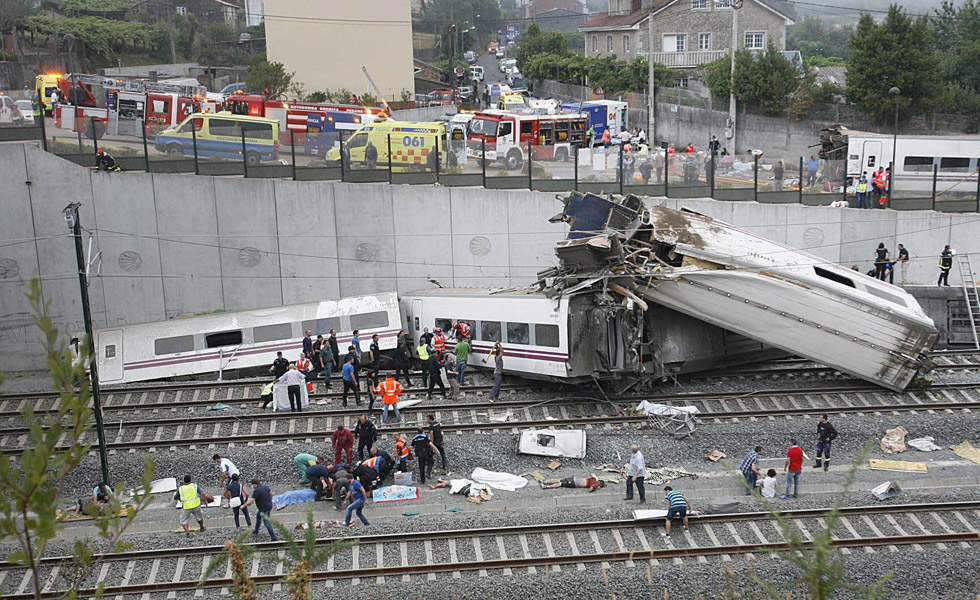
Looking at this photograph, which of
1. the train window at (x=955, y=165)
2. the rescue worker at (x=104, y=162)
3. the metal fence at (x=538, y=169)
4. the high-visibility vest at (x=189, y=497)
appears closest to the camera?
the high-visibility vest at (x=189, y=497)

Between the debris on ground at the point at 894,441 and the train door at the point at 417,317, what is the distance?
A: 12138 mm

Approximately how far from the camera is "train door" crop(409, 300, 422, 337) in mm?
24922

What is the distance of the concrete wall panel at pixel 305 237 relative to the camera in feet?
93.0

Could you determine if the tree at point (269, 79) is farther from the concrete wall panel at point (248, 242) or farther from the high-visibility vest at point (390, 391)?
the high-visibility vest at point (390, 391)

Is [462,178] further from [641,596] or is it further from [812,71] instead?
[812,71]

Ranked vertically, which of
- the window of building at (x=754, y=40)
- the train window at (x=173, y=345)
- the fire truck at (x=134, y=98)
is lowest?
the train window at (x=173, y=345)

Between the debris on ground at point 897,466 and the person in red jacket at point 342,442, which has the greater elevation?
the person in red jacket at point 342,442

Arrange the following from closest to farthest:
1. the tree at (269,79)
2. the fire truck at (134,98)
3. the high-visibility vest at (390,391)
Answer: the high-visibility vest at (390,391) < the fire truck at (134,98) < the tree at (269,79)

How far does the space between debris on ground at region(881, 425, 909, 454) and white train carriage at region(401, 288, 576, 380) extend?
259 inches

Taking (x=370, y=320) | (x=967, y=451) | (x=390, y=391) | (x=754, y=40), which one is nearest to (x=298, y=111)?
(x=370, y=320)

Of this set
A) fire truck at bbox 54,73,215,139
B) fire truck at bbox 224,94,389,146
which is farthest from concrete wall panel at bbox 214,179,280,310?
fire truck at bbox 224,94,389,146

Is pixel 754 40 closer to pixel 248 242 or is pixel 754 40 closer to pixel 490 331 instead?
pixel 248 242

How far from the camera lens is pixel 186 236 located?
2788 centimetres

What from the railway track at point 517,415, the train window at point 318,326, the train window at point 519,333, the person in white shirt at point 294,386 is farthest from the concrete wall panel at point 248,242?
the train window at point 519,333
